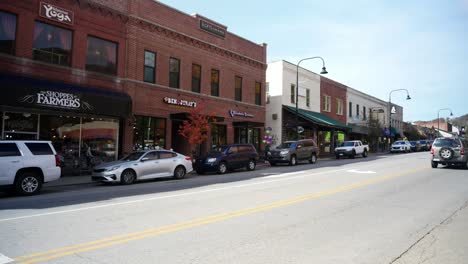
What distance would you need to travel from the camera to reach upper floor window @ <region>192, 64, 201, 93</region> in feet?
78.5

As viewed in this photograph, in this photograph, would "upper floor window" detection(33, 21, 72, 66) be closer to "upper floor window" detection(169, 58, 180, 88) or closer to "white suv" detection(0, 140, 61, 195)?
"upper floor window" detection(169, 58, 180, 88)

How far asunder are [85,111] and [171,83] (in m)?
7.03

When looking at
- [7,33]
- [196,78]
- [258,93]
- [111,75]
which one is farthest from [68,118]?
[258,93]

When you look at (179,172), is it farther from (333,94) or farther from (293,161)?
(333,94)

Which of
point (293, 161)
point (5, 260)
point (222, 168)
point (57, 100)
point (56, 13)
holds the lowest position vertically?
point (5, 260)

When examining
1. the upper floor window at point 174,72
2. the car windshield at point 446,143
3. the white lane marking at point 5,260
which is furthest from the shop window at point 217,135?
the white lane marking at point 5,260

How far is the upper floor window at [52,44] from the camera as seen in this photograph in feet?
53.4

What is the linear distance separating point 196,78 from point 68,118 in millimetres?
9654

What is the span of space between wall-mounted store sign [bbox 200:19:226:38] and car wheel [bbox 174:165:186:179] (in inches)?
A: 494

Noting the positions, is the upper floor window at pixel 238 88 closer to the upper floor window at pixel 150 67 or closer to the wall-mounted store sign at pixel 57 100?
the upper floor window at pixel 150 67

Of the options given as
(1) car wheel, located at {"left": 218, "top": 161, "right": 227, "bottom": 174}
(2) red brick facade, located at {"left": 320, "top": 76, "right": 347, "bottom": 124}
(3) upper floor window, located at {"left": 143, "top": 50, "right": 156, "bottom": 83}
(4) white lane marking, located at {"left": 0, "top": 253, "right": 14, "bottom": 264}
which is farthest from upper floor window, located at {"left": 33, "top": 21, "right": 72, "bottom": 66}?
(2) red brick facade, located at {"left": 320, "top": 76, "right": 347, "bottom": 124}

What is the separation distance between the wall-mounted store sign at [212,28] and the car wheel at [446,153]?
17.0 m

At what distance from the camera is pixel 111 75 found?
19.0 meters

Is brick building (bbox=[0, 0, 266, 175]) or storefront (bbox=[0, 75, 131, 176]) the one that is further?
brick building (bbox=[0, 0, 266, 175])
